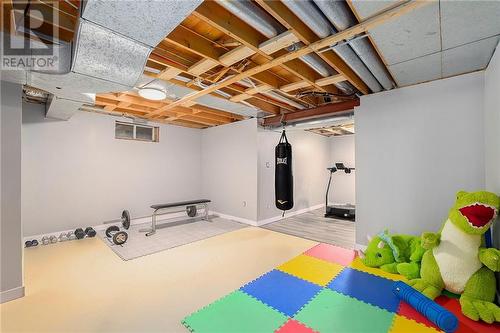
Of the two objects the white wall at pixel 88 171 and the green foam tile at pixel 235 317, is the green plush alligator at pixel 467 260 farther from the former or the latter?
the white wall at pixel 88 171

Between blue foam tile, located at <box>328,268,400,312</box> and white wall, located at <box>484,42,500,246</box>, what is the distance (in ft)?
3.92

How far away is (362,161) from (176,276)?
3.21 metres

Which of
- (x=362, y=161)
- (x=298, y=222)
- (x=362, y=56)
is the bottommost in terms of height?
(x=298, y=222)

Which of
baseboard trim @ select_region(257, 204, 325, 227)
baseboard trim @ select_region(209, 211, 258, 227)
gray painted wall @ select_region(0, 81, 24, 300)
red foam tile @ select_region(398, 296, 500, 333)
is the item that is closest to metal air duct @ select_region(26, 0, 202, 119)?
gray painted wall @ select_region(0, 81, 24, 300)

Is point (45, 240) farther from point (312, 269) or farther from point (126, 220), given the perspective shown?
point (312, 269)

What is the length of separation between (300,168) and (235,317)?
5.08 m

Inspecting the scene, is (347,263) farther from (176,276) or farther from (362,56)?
(362,56)

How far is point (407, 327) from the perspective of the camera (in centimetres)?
189

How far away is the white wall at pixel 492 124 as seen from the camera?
2132 millimetres

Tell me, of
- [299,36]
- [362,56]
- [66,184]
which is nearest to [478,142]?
[362,56]

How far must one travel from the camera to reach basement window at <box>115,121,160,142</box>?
5322mm

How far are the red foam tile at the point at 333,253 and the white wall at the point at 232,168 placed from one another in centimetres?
194

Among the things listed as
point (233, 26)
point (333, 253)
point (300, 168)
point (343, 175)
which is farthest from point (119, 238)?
point (343, 175)

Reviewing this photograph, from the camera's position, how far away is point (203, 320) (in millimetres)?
2000
